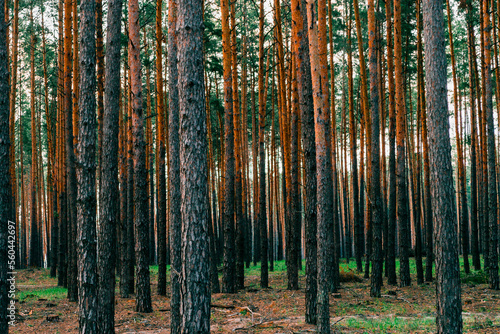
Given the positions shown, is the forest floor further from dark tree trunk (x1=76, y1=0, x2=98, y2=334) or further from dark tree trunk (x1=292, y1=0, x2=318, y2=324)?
dark tree trunk (x1=76, y1=0, x2=98, y2=334)

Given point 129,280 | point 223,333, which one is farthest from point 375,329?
point 129,280

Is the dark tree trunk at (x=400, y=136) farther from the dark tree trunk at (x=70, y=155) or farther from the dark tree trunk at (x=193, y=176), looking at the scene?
the dark tree trunk at (x=70, y=155)

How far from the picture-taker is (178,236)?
6.62m

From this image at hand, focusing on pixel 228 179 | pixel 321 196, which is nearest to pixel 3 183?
pixel 321 196

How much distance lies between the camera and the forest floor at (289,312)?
740 centimetres

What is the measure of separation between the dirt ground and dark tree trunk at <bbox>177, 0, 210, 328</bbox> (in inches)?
120

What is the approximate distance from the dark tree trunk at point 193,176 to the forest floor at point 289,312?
303cm

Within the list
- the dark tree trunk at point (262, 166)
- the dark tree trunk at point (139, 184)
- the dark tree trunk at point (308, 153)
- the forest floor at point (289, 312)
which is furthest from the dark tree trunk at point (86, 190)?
the dark tree trunk at point (262, 166)

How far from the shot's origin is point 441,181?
5.73 meters

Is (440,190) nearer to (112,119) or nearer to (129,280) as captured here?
(112,119)

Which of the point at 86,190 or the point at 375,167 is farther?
the point at 375,167

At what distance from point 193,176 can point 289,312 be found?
17.9 feet

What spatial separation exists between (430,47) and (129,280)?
10189mm

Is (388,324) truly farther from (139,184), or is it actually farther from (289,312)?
(139,184)
